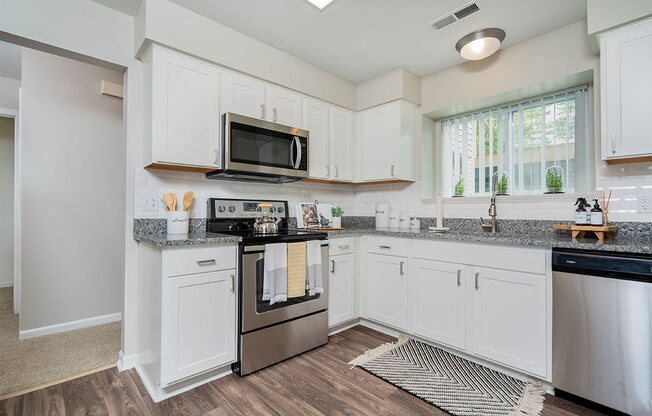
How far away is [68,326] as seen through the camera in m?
2.82

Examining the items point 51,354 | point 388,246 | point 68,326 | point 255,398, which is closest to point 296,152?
point 388,246

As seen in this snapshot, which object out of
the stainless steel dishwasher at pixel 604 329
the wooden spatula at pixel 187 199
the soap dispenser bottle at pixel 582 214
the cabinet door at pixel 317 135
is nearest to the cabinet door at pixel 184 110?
the wooden spatula at pixel 187 199

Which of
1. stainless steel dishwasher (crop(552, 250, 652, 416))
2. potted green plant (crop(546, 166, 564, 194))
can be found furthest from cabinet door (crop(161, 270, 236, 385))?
potted green plant (crop(546, 166, 564, 194))

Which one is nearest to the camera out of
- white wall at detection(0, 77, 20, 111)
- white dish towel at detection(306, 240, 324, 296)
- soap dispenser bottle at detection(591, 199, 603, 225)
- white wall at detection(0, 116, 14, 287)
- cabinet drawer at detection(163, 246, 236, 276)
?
cabinet drawer at detection(163, 246, 236, 276)

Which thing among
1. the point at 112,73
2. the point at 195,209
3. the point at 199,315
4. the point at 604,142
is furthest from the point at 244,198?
the point at 604,142

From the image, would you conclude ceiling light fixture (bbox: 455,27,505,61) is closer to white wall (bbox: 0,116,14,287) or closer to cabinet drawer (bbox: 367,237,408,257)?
cabinet drawer (bbox: 367,237,408,257)

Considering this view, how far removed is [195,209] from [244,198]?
0.45 m

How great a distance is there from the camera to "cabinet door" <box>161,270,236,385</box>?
1.79 metres

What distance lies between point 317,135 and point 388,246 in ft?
4.21

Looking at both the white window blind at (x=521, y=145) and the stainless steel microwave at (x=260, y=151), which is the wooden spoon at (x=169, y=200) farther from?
the white window blind at (x=521, y=145)

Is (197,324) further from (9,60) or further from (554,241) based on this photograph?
(9,60)

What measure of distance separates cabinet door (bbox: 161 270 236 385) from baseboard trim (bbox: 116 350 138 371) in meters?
0.60

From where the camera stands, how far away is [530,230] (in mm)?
2521

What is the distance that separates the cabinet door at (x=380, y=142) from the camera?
311cm
